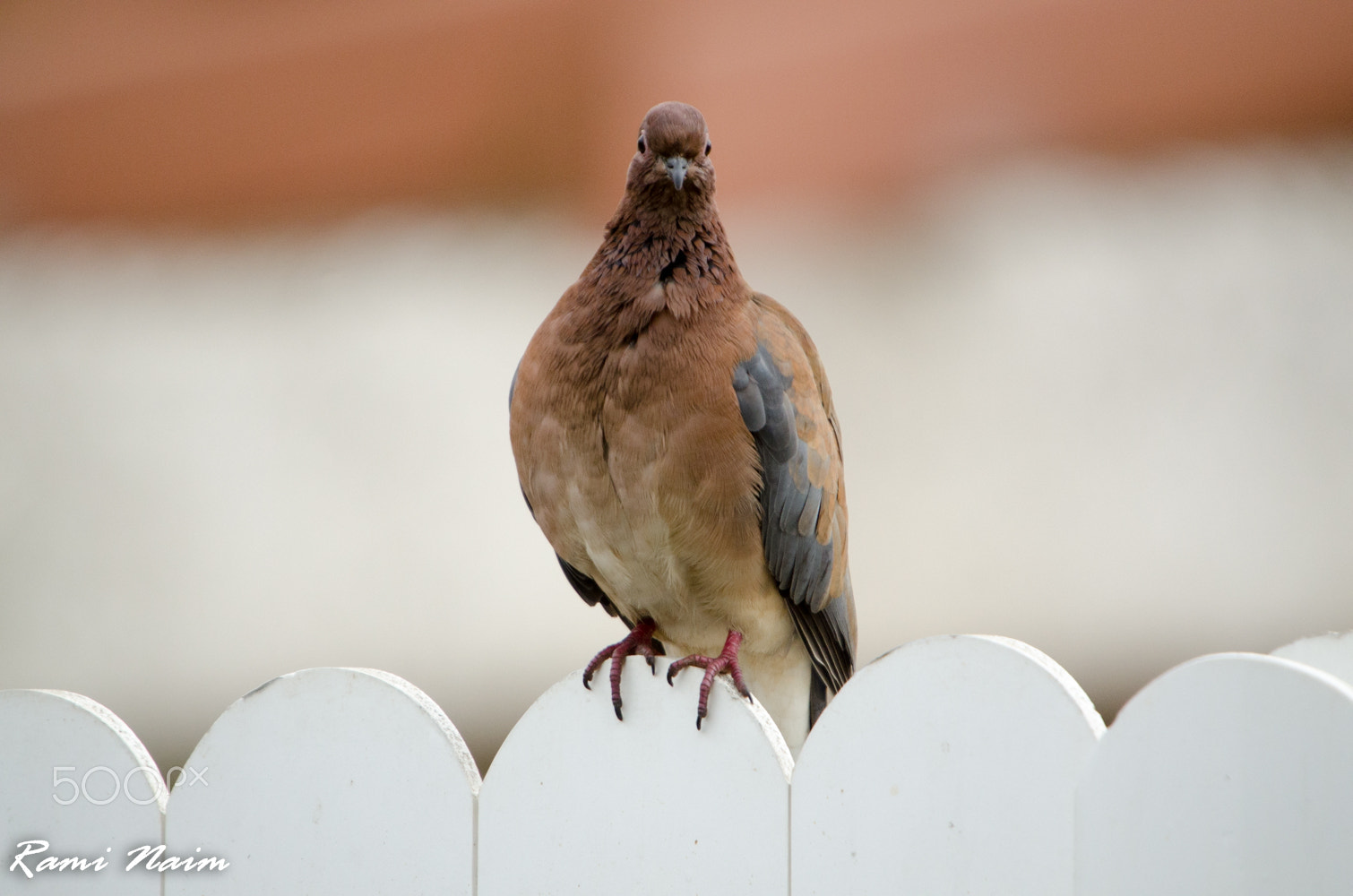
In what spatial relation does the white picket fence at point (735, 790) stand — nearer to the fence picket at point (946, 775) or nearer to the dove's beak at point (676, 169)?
the fence picket at point (946, 775)

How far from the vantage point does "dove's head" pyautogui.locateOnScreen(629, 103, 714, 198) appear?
143 cm

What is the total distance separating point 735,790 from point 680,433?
491 mm

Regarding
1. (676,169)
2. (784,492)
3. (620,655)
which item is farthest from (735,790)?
(676,169)

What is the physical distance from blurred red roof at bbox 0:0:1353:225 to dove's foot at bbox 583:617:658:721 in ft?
6.53

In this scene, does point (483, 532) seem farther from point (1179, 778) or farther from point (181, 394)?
point (1179, 778)

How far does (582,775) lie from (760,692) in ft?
2.19

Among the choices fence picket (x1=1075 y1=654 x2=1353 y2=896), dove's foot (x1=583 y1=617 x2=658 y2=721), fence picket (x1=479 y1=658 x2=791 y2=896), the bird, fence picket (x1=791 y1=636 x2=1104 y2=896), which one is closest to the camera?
fence picket (x1=1075 y1=654 x2=1353 y2=896)

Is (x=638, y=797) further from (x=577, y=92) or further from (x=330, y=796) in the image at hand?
(x=577, y=92)

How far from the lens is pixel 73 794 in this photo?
3.94ft

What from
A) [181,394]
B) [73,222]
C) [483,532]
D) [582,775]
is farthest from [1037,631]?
[73,222]

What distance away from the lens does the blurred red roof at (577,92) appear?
293 centimetres
